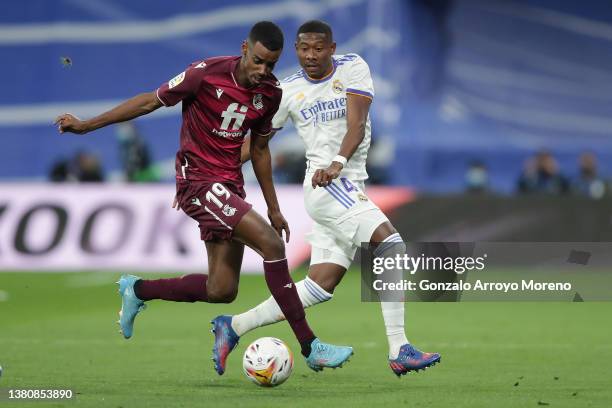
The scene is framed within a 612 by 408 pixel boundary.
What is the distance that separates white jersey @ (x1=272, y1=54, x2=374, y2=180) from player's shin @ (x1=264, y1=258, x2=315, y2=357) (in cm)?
111

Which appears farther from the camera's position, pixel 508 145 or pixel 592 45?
pixel 592 45

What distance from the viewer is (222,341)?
333 inches

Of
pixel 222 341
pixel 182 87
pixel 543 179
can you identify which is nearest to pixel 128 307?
pixel 222 341

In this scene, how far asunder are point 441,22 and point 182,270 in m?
10.4

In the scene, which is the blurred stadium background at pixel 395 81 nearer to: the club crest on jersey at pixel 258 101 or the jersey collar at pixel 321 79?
the jersey collar at pixel 321 79

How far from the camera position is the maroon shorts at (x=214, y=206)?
7961 mm

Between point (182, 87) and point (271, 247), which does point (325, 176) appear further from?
point (182, 87)

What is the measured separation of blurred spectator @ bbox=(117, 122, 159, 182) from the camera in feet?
66.9

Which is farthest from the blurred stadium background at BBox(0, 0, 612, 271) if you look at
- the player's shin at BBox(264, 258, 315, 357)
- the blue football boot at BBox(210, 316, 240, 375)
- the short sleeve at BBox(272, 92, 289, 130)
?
the player's shin at BBox(264, 258, 315, 357)

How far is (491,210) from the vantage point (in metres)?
17.8

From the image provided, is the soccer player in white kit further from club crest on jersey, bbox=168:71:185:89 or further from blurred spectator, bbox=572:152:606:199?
blurred spectator, bbox=572:152:606:199

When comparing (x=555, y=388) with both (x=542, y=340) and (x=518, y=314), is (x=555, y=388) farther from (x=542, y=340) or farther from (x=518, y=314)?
(x=518, y=314)

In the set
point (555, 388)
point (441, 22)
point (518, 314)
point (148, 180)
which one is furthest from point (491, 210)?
point (555, 388)

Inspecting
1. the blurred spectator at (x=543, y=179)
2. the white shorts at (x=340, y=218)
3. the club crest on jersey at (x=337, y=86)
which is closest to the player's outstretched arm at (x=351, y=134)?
the club crest on jersey at (x=337, y=86)
